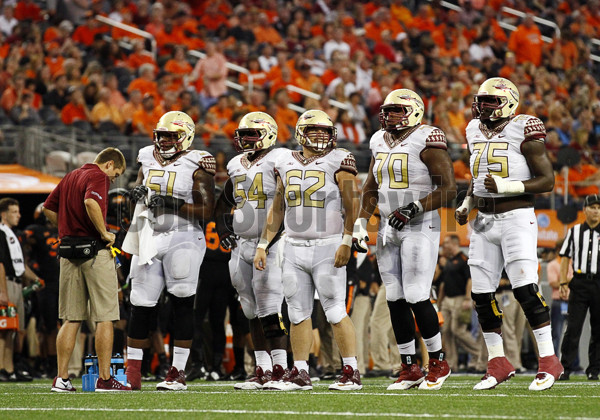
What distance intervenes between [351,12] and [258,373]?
13.8 m

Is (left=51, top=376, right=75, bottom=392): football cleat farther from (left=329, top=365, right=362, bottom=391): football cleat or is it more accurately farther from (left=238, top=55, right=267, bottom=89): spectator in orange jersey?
(left=238, top=55, right=267, bottom=89): spectator in orange jersey

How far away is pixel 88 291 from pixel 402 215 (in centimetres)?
252

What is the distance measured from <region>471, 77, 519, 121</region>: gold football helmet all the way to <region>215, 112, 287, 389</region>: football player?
1727 mm

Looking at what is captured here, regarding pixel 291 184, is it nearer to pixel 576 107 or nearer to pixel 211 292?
pixel 211 292

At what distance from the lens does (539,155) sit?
7496mm

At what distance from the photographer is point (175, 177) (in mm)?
8398

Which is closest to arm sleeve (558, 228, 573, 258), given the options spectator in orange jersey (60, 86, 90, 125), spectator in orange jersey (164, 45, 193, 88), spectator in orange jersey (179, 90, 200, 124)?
spectator in orange jersey (179, 90, 200, 124)

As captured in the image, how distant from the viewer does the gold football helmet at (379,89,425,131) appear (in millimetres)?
7828

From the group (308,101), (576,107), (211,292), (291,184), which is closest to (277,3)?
(308,101)

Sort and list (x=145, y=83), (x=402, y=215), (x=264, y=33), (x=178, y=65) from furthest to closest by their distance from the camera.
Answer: (x=264, y=33), (x=178, y=65), (x=145, y=83), (x=402, y=215)

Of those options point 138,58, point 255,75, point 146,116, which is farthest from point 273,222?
point 138,58

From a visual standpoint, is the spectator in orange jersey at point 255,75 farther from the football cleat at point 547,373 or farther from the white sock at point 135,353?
the football cleat at point 547,373

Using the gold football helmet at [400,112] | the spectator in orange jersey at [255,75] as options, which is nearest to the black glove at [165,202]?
the gold football helmet at [400,112]

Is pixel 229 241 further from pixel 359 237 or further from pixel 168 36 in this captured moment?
pixel 168 36
